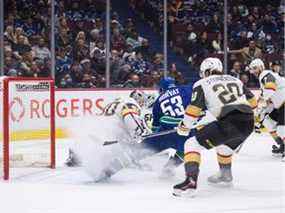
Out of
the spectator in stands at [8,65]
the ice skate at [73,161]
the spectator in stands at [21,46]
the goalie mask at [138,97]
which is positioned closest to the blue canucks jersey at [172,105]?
the goalie mask at [138,97]

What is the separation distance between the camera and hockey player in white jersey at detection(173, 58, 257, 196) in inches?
199

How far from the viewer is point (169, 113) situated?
19.0ft

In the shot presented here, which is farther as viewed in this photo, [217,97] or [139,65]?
[139,65]

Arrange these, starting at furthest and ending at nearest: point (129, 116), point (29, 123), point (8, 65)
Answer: point (8, 65), point (29, 123), point (129, 116)

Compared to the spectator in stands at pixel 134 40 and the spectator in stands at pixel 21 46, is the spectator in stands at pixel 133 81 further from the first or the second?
the spectator in stands at pixel 21 46

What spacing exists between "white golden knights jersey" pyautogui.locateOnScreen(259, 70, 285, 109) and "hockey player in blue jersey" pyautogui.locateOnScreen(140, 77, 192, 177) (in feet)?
6.12

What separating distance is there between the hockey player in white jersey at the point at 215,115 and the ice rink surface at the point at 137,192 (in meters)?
→ 0.26

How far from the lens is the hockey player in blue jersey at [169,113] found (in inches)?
227

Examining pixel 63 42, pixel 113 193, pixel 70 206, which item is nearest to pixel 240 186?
pixel 113 193

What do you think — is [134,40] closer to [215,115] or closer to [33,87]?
[33,87]

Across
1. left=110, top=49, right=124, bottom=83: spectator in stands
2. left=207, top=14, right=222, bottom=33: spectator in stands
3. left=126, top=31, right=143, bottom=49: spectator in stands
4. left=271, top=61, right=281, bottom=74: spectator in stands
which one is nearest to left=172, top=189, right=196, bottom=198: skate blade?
left=110, top=49, right=124, bottom=83: spectator in stands

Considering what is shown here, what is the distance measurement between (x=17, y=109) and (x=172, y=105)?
161 centimetres

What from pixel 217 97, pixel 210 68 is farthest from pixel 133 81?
pixel 217 97

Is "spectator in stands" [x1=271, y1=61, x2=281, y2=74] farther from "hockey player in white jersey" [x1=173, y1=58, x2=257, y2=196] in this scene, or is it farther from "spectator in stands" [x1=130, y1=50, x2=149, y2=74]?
"hockey player in white jersey" [x1=173, y1=58, x2=257, y2=196]
